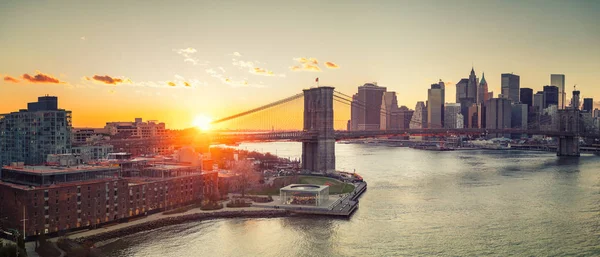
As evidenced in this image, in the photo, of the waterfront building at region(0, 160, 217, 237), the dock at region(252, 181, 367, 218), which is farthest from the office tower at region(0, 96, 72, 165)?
the dock at region(252, 181, 367, 218)

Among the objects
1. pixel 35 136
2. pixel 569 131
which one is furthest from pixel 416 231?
pixel 569 131

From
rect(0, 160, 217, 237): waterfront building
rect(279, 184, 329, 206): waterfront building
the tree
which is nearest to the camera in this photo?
rect(0, 160, 217, 237): waterfront building

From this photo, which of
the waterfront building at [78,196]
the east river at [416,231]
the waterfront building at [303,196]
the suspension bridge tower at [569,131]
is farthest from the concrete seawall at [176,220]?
the suspension bridge tower at [569,131]

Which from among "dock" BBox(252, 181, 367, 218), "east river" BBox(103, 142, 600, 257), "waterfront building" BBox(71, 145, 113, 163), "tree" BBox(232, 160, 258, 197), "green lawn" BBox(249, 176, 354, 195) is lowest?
"east river" BBox(103, 142, 600, 257)

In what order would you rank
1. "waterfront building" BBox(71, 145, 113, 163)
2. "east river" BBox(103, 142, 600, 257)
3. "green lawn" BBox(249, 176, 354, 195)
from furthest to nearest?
1. "waterfront building" BBox(71, 145, 113, 163)
2. "green lawn" BBox(249, 176, 354, 195)
3. "east river" BBox(103, 142, 600, 257)

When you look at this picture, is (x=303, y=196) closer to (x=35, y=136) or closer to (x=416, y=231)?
(x=416, y=231)

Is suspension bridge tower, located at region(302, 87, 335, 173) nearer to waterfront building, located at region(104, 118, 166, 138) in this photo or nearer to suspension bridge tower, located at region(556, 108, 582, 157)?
waterfront building, located at region(104, 118, 166, 138)
